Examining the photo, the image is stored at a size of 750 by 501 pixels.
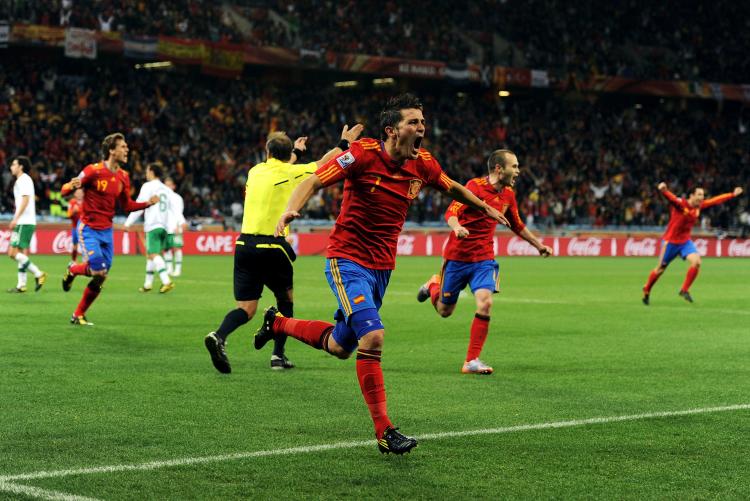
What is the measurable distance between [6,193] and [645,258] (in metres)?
25.0

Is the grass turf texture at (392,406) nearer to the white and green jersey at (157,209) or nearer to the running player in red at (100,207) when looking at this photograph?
the running player in red at (100,207)

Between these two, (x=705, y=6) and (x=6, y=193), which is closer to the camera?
(x=6, y=193)

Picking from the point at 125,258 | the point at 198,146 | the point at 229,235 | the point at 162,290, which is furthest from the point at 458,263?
the point at 198,146

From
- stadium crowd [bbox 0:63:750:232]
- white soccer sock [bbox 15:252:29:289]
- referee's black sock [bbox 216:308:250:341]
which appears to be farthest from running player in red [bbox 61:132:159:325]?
stadium crowd [bbox 0:63:750:232]

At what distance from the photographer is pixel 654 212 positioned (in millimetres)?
50250

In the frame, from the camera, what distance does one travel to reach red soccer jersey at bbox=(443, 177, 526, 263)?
34.8 feet

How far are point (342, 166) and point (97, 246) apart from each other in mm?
7357

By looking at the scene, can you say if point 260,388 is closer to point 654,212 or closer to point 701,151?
point 654,212

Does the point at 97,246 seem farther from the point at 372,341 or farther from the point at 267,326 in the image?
the point at 372,341

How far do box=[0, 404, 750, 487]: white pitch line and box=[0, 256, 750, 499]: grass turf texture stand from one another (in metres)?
0.09

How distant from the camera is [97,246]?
13227 millimetres

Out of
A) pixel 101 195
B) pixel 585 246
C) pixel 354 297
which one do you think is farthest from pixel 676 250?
pixel 585 246

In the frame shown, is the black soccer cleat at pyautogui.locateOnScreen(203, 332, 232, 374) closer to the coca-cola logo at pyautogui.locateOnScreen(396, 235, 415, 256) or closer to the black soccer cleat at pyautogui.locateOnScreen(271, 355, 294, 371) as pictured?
the black soccer cleat at pyautogui.locateOnScreen(271, 355, 294, 371)

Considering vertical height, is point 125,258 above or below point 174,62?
below
